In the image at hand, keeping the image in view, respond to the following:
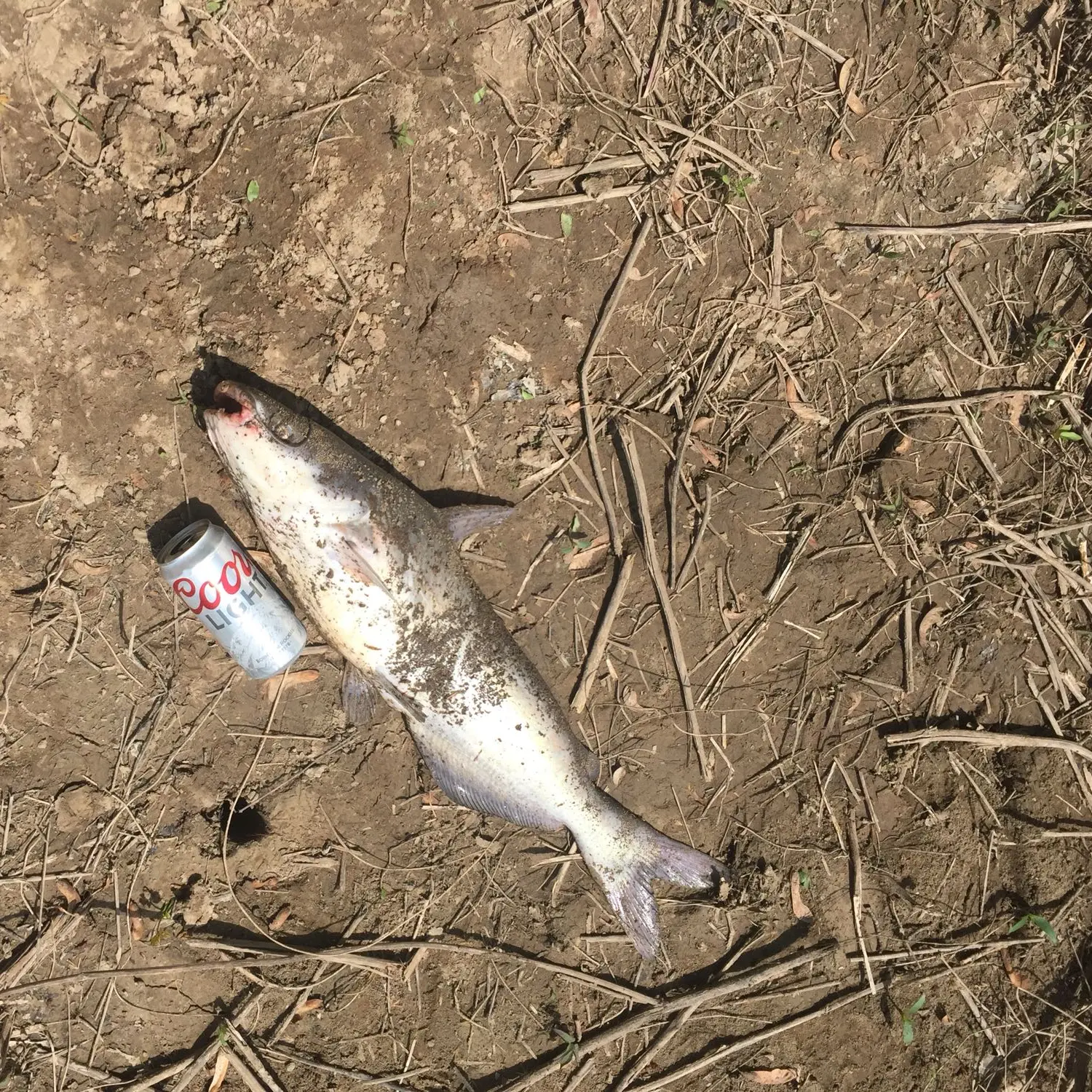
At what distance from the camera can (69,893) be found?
3814 mm

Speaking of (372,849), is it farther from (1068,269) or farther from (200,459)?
(1068,269)

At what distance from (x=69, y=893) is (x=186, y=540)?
2.24m

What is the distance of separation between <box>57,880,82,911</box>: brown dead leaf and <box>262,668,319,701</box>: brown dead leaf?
151 cm

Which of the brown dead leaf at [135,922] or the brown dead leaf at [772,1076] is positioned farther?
the brown dead leaf at [772,1076]

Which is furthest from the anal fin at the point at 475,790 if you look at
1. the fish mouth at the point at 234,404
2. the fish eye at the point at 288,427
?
the fish mouth at the point at 234,404

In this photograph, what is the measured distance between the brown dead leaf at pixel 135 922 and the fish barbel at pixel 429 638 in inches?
68.5

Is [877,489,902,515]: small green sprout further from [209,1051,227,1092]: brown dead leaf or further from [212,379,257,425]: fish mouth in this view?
[209,1051,227,1092]: brown dead leaf

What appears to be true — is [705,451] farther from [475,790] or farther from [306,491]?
A: [475,790]

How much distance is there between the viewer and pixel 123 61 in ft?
11.5

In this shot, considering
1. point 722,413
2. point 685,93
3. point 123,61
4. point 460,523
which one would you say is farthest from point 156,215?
point 722,413

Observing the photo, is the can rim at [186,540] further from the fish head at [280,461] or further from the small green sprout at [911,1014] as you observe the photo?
the small green sprout at [911,1014]

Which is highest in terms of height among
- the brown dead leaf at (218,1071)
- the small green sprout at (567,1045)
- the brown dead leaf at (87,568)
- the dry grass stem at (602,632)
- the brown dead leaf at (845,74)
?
the brown dead leaf at (87,568)

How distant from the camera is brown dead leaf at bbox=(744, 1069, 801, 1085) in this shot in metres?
3.96

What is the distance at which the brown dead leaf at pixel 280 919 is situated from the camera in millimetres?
3887
